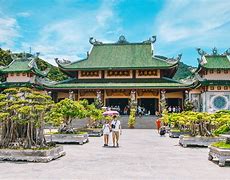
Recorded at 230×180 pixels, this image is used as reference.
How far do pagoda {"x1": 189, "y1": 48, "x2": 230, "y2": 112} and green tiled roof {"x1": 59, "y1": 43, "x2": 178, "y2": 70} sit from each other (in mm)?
3979

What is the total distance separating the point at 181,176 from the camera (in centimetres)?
922

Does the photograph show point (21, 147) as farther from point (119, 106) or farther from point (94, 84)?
point (119, 106)

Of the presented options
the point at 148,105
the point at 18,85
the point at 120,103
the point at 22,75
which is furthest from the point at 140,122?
the point at 22,75

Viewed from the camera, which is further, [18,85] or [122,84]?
[18,85]

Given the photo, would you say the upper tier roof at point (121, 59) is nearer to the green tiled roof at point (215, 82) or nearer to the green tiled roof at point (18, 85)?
the green tiled roof at point (18, 85)

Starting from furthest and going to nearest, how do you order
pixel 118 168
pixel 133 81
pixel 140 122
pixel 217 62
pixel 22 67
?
pixel 22 67
pixel 133 81
pixel 217 62
pixel 140 122
pixel 118 168

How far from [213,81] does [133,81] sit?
9.83 metres

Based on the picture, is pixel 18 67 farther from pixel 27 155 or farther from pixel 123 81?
pixel 27 155

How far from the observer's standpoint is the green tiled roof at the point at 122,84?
40156 mm

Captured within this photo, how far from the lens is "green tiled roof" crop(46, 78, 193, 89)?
4016 cm

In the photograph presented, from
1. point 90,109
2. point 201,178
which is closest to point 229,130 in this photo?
point 201,178

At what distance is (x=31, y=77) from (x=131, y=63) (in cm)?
1298

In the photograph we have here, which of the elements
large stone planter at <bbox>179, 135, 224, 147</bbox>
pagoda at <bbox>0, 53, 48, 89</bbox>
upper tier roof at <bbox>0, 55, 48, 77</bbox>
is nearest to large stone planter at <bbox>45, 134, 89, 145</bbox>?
large stone planter at <bbox>179, 135, 224, 147</bbox>

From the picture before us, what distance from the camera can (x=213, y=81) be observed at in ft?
125
